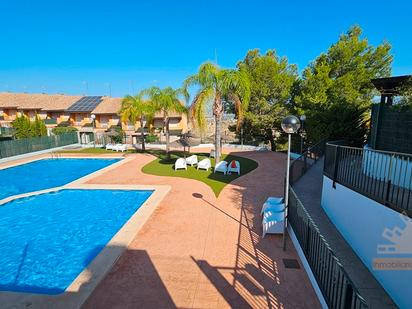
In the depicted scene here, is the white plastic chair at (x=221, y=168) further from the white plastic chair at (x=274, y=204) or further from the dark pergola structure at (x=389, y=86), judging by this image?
the dark pergola structure at (x=389, y=86)

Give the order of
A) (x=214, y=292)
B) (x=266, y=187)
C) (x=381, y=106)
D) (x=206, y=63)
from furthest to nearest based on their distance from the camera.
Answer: (x=206, y=63), (x=266, y=187), (x=381, y=106), (x=214, y=292)

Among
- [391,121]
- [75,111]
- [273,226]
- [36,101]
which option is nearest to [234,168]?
[273,226]

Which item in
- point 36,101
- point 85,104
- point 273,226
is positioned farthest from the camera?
point 36,101

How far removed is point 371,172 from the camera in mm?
7129

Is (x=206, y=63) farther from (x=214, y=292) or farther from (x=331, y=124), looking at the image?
(x=214, y=292)

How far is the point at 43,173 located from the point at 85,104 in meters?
27.6

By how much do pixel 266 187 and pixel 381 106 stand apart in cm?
632

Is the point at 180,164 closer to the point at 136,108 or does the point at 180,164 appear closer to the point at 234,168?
the point at 234,168

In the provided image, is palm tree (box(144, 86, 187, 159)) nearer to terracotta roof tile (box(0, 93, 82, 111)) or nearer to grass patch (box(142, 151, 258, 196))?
grass patch (box(142, 151, 258, 196))

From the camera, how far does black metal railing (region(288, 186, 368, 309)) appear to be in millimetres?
3564

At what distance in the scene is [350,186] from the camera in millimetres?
6734

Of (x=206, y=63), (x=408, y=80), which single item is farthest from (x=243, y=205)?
(x=206, y=63)

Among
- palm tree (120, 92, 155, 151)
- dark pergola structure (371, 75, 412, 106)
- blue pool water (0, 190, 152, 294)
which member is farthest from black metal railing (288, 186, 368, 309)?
palm tree (120, 92, 155, 151)

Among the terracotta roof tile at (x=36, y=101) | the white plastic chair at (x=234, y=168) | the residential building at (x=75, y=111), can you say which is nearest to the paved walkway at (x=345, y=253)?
the white plastic chair at (x=234, y=168)
